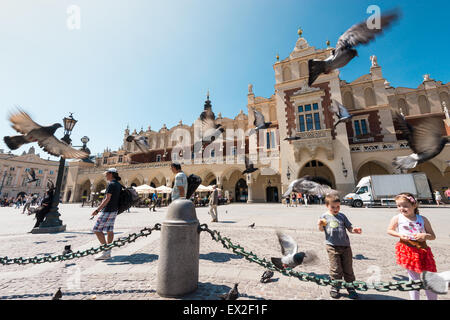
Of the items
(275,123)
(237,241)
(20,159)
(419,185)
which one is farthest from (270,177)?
(20,159)

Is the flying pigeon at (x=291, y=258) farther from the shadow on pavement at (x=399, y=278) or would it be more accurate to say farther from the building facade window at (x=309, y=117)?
the building facade window at (x=309, y=117)

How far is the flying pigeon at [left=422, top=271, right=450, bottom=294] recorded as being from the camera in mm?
1349

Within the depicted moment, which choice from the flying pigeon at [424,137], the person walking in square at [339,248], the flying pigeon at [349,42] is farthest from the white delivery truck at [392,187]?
the person walking in square at [339,248]

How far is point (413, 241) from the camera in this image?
6.61ft

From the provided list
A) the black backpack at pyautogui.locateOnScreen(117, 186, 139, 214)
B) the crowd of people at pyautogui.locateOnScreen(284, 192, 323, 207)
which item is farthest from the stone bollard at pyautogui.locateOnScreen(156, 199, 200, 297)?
the crowd of people at pyautogui.locateOnScreen(284, 192, 323, 207)

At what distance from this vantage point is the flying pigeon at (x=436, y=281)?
4.42ft

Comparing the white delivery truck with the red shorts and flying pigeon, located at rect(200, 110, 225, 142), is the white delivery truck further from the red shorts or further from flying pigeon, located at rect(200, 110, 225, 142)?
the red shorts

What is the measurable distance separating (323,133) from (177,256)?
19.2m

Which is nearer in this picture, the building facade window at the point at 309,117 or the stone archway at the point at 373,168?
the building facade window at the point at 309,117

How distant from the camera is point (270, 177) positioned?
2306 cm

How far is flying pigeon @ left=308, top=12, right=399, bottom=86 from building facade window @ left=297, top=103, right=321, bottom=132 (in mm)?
14670

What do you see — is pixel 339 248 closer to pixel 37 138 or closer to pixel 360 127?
pixel 37 138

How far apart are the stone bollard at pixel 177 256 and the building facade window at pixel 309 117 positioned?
760 inches
